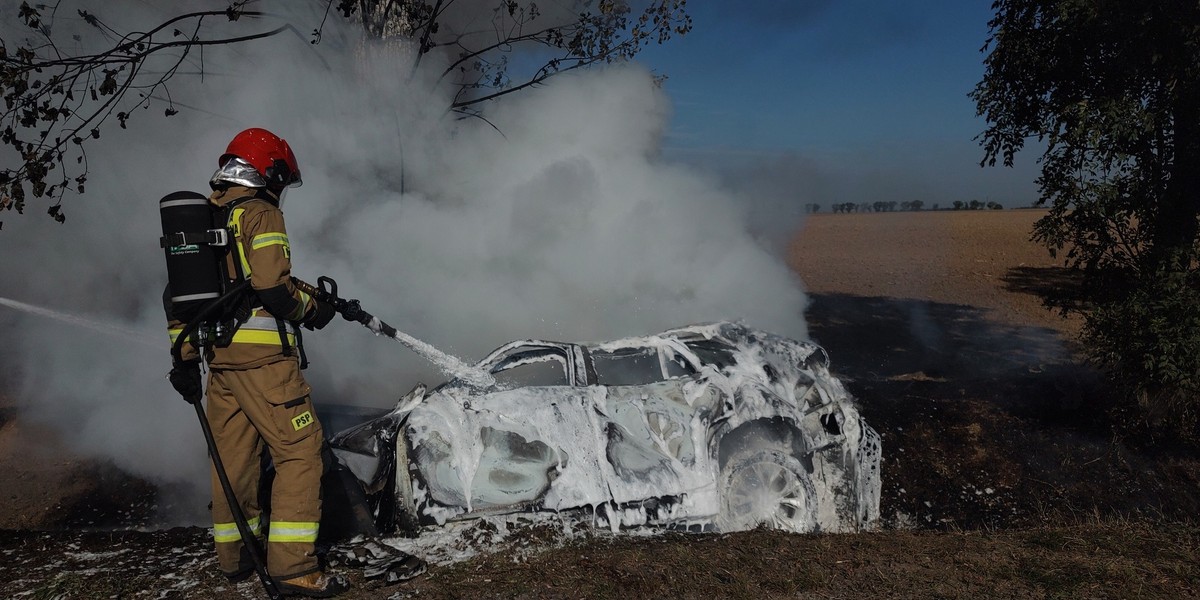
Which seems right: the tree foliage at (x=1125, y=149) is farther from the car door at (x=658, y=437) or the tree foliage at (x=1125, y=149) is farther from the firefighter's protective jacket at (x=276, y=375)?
the firefighter's protective jacket at (x=276, y=375)

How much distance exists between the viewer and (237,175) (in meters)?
3.42

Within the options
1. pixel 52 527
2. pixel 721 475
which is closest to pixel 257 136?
pixel 721 475

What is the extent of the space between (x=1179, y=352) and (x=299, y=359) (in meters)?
6.33

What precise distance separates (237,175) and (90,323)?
5.40 meters

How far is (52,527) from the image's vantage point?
497cm

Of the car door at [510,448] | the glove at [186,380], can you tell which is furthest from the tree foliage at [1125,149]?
the glove at [186,380]

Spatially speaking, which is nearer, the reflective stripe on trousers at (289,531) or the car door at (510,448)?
the reflective stripe on trousers at (289,531)

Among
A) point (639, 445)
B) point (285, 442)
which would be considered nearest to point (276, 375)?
point (285, 442)

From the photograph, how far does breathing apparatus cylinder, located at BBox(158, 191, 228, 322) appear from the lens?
3.25 metres

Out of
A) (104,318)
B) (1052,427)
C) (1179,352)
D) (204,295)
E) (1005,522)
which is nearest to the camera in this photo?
(204,295)

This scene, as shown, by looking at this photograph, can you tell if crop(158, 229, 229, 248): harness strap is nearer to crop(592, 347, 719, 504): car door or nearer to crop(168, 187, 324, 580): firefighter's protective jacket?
crop(168, 187, 324, 580): firefighter's protective jacket

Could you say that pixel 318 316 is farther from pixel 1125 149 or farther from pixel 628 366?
pixel 1125 149

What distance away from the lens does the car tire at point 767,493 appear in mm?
4184

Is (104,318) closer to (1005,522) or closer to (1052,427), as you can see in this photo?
(1005,522)
